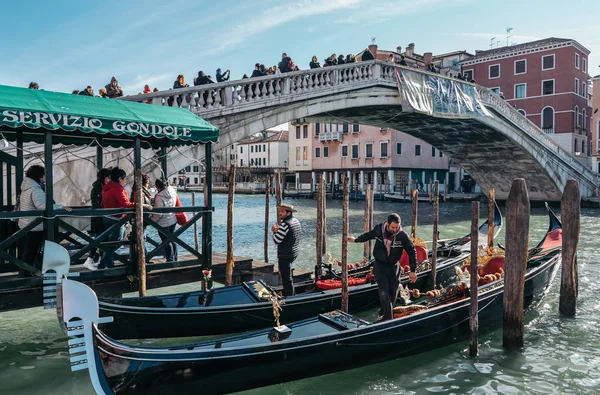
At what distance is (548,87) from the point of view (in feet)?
84.2

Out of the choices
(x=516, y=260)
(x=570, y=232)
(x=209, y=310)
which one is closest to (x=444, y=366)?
(x=516, y=260)

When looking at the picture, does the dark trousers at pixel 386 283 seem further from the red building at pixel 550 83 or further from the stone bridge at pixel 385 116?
the red building at pixel 550 83

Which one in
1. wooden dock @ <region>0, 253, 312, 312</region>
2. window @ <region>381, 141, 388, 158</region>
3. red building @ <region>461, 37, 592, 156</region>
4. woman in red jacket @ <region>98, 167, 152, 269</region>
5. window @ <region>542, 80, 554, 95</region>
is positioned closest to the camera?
wooden dock @ <region>0, 253, 312, 312</region>

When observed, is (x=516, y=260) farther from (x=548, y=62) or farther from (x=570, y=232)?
(x=548, y=62)

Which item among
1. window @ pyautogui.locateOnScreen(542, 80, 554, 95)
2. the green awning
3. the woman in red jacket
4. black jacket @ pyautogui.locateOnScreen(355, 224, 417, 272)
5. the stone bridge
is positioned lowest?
black jacket @ pyautogui.locateOnScreen(355, 224, 417, 272)

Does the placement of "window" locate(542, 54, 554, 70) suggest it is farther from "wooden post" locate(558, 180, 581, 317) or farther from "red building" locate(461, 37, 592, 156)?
"wooden post" locate(558, 180, 581, 317)

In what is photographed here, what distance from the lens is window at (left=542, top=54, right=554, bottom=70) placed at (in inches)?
995

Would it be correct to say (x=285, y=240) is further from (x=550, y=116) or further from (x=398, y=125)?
(x=550, y=116)

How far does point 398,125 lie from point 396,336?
1355cm

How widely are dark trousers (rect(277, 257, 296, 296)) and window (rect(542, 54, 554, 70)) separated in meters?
24.5

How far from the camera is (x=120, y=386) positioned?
3.23 m

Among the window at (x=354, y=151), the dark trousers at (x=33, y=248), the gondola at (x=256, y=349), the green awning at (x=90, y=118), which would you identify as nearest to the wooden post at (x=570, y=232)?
the gondola at (x=256, y=349)

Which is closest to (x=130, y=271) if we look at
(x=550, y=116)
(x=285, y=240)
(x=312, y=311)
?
(x=285, y=240)

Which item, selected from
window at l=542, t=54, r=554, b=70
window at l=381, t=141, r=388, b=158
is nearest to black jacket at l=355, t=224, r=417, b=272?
window at l=381, t=141, r=388, b=158
